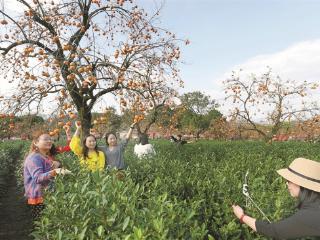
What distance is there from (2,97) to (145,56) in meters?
3.00

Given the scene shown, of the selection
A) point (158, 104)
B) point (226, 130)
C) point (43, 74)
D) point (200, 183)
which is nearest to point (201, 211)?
point (200, 183)

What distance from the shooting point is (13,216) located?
9.66 meters

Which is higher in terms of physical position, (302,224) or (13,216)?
(302,224)

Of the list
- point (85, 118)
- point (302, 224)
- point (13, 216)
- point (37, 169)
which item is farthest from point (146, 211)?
point (13, 216)

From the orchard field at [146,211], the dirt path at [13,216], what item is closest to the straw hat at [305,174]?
the orchard field at [146,211]

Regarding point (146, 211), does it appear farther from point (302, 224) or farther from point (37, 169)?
point (37, 169)

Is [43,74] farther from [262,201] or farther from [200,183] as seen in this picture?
[262,201]

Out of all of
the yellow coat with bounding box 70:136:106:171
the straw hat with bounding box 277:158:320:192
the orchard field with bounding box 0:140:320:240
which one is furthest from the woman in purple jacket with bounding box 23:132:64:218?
the straw hat with bounding box 277:158:320:192

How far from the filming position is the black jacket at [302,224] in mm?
2627

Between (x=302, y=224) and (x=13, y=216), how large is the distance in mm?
8296

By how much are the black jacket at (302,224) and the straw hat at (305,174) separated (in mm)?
126

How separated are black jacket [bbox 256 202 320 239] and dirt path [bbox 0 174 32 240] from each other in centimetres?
620

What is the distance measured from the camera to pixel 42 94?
8.41 m

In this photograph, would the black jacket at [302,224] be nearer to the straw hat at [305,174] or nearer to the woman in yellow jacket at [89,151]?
the straw hat at [305,174]
